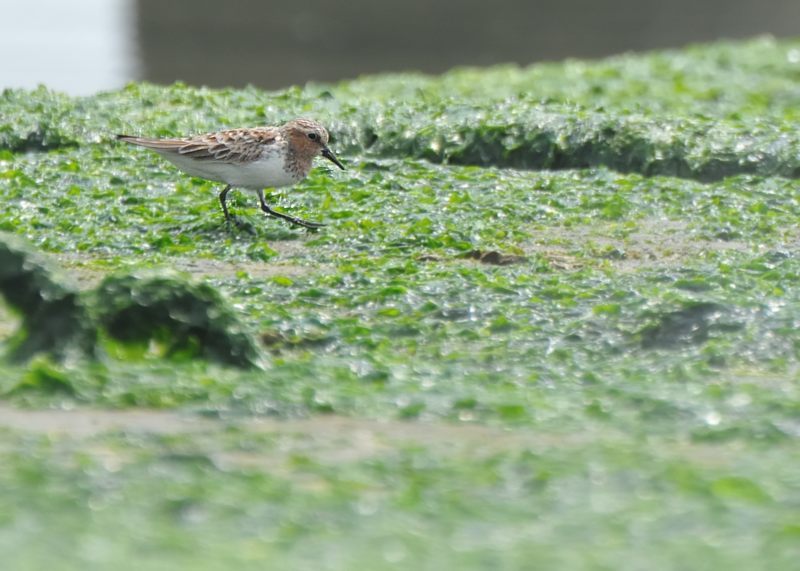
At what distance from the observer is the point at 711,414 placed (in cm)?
533

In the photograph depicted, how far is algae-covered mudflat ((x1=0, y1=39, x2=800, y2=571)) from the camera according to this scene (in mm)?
4348

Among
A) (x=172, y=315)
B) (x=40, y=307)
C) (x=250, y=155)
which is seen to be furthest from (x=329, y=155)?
(x=40, y=307)

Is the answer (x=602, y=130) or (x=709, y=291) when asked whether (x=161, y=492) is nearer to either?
(x=709, y=291)

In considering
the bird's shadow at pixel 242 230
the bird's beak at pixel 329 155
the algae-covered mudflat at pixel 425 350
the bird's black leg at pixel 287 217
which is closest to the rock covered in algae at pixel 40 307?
the algae-covered mudflat at pixel 425 350

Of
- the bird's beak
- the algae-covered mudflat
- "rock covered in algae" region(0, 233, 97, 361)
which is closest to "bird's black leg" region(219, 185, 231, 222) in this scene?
the algae-covered mudflat

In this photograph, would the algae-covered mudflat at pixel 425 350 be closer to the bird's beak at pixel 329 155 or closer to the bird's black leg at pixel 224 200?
the bird's black leg at pixel 224 200

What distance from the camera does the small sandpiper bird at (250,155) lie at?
A: 8320 mm

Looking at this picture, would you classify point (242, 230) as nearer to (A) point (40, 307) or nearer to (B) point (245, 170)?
(B) point (245, 170)

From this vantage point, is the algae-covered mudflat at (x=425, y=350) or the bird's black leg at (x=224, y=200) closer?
the algae-covered mudflat at (x=425, y=350)

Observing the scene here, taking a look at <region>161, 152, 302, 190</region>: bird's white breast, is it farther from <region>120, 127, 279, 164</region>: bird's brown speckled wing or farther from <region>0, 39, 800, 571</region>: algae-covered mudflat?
<region>0, 39, 800, 571</region>: algae-covered mudflat

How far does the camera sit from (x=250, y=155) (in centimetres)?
831

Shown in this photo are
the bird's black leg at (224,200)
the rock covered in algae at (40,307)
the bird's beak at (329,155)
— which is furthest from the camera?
the bird's beak at (329,155)

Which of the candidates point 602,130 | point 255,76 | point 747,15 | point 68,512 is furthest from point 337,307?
point 747,15

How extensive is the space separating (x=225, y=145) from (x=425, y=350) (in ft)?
8.03
